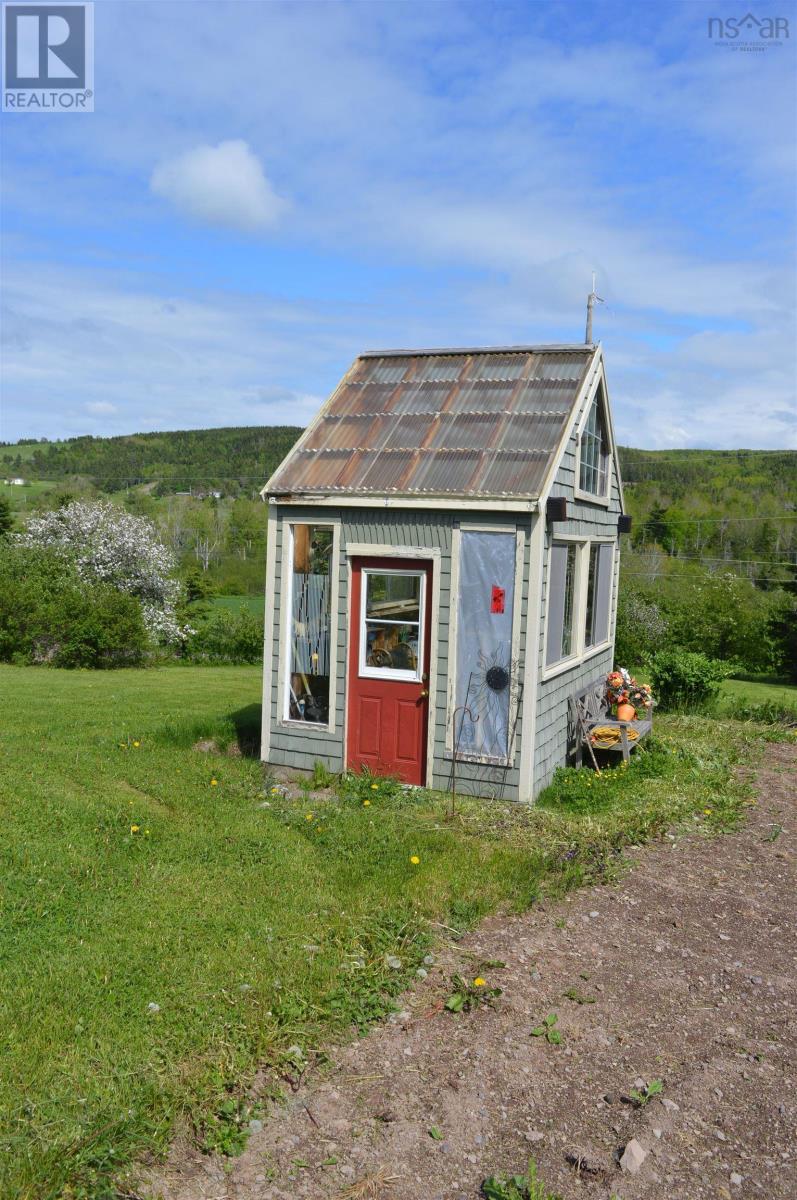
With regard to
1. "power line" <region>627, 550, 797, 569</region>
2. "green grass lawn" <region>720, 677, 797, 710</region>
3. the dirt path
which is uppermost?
"power line" <region>627, 550, 797, 569</region>

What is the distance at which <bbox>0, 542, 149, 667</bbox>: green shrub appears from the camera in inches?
846

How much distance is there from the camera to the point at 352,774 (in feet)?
32.6

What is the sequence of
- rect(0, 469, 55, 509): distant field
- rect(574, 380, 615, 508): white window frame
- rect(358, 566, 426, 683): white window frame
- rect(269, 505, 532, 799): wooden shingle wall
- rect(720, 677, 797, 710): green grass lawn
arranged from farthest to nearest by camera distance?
rect(0, 469, 55, 509): distant field
rect(720, 677, 797, 710): green grass lawn
rect(574, 380, 615, 508): white window frame
rect(358, 566, 426, 683): white window frame
rect(269, 505, 532, 799): wooden shingle wall

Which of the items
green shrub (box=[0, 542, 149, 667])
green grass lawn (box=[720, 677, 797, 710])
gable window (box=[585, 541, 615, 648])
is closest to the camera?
Result: gable window (box=[585, 541, 615, 648])

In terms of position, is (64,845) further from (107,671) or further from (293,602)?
(107,671)

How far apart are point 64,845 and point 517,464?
226 inches

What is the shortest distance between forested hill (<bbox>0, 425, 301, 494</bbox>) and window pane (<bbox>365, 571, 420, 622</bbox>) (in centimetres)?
6025

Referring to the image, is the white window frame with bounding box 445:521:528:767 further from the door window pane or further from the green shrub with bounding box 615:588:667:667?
the green shrub with bounding box 615:588:667:667

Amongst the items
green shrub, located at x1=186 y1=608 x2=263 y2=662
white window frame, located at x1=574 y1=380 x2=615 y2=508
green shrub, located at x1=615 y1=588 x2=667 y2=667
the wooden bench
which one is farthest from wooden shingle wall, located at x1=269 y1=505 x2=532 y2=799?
green shrub, located at x1=186 y1=608 x2=263 y2=662

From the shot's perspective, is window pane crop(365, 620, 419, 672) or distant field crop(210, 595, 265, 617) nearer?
window pane crop(365, 620, 419, 672)

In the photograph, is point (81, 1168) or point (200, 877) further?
point (200, 877)

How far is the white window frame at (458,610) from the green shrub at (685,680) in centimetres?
757

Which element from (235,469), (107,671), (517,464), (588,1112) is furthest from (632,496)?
(588,1112)

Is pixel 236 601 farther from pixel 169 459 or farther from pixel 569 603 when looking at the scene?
pixel 169 459
